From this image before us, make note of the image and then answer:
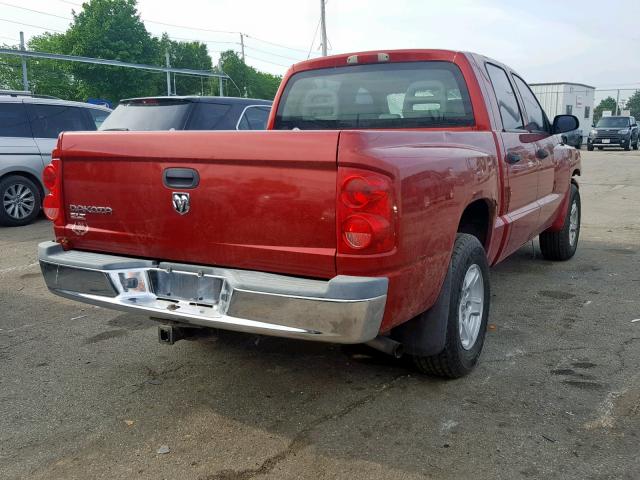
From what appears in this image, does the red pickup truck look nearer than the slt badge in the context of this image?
Yes

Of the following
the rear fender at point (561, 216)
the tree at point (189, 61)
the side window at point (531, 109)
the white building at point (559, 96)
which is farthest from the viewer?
the tree at point (189, 61)

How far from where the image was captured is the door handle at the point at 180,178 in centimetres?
286

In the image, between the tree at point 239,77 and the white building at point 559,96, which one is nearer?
the white building at point 559,96

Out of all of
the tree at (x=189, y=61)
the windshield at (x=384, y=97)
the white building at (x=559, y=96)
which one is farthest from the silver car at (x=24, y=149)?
the tree at (x=189, y=61)

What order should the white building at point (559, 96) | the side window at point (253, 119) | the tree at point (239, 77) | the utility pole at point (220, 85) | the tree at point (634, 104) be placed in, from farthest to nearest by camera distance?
the tree at point (634, 104) → the tree at point (239, 77) → the utility pole at point (220, 85) → the white building at point (559, 96) → the side window at point (253, 119)

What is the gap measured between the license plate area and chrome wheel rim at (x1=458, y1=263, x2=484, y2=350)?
53.7 inches

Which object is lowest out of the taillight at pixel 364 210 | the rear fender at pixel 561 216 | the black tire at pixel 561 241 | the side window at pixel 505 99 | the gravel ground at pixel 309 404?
the gravel ground at pixel 309 404

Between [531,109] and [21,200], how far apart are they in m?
7.03

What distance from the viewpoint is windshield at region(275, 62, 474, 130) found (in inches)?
159

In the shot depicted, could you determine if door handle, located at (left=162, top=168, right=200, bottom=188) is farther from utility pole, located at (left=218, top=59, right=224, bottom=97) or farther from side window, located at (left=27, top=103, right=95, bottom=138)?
utility pole, located at (left=218, top=59, right=224, bottom=97)

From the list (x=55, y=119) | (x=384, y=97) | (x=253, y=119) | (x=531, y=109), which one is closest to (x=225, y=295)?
(x=384, y=97)

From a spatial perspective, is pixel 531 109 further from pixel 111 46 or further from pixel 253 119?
pixel 111 46

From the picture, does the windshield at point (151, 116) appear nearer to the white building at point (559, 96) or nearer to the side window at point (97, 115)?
the side window at point (97, 115)

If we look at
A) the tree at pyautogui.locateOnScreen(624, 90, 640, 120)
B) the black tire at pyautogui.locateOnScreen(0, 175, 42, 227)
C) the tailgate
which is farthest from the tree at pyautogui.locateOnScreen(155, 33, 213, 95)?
the tree at pyautogui.locateOnScreen(624, 90, 640, 120)
